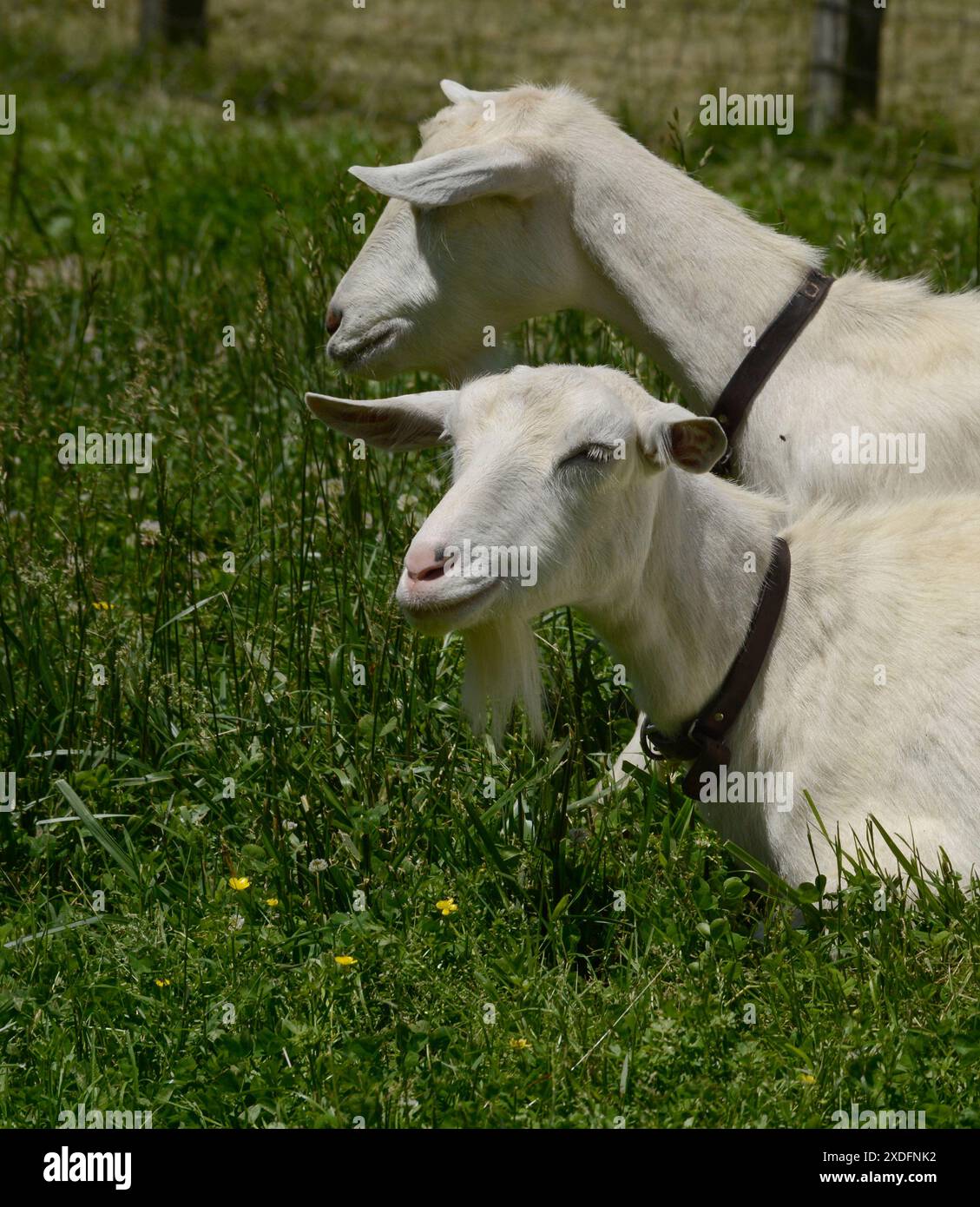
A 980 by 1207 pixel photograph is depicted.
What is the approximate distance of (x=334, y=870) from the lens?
343 centimetres

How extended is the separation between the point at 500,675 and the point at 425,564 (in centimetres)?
50

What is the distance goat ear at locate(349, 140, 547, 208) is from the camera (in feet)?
12.9

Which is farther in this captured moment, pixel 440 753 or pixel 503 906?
pixel 440 753

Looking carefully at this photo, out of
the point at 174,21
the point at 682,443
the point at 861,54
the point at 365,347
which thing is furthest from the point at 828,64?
the point at 682,443

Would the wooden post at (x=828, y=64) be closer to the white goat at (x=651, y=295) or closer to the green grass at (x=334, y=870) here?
the green grass at (x=334, y=870)

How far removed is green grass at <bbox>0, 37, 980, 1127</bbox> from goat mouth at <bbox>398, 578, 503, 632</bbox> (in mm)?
610

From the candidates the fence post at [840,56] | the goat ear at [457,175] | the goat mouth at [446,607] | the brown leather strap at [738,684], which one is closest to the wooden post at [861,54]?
the fence post at [840,56]

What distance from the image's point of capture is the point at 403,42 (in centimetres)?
1180

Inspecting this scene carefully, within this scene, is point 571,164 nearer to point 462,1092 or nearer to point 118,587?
point 118,587

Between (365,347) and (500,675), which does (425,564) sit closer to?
(500,675)

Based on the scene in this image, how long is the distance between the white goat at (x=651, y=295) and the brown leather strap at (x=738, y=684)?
0.73 m

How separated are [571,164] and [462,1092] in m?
2.45

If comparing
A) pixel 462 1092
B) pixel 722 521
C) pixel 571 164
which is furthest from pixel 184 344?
pixel 462 1092

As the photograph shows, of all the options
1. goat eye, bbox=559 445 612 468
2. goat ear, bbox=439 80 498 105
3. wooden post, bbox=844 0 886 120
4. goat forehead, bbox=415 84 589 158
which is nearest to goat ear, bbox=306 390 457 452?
goat eye, bbox=559 445 612 468
